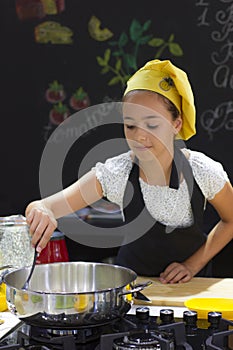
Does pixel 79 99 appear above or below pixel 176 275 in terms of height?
above

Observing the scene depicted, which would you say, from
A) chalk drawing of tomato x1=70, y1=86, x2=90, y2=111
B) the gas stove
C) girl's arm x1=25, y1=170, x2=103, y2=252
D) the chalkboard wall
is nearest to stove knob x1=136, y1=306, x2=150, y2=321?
the gas stove

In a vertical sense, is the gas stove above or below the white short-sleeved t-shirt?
below

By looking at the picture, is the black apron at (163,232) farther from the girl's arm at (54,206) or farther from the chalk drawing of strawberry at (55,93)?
the chalk drawing of strawberry at (55,93)

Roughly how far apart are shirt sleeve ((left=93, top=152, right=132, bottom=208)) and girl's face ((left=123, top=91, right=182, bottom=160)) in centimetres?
11

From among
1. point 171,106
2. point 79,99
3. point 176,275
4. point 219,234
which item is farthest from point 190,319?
point 79,99

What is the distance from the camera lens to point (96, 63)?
10.8ft

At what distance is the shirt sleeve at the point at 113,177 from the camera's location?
189 centimetres

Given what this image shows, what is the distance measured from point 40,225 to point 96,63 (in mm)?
1917

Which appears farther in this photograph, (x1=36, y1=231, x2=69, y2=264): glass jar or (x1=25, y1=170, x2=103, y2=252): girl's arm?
(x1=36, y1=231, x2=69, y2=264): glass jar

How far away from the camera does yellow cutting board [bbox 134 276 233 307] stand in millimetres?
1497

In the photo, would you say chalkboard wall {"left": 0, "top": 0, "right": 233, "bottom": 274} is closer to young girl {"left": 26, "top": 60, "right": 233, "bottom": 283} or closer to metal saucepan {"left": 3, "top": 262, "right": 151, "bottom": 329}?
young girl {"left": 26, "top": 60, "right": 233, "bottom": 283}

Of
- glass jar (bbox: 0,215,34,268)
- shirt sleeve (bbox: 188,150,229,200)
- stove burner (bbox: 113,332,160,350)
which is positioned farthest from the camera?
shirt sleeve (bbox: 188,150,229,200)

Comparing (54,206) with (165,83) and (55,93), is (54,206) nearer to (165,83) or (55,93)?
(165,83)

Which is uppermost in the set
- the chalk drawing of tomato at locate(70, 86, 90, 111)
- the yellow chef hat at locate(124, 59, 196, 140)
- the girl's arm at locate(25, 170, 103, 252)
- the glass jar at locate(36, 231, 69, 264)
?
the yellow chef hat at locate(124, 59, 196, 140)
